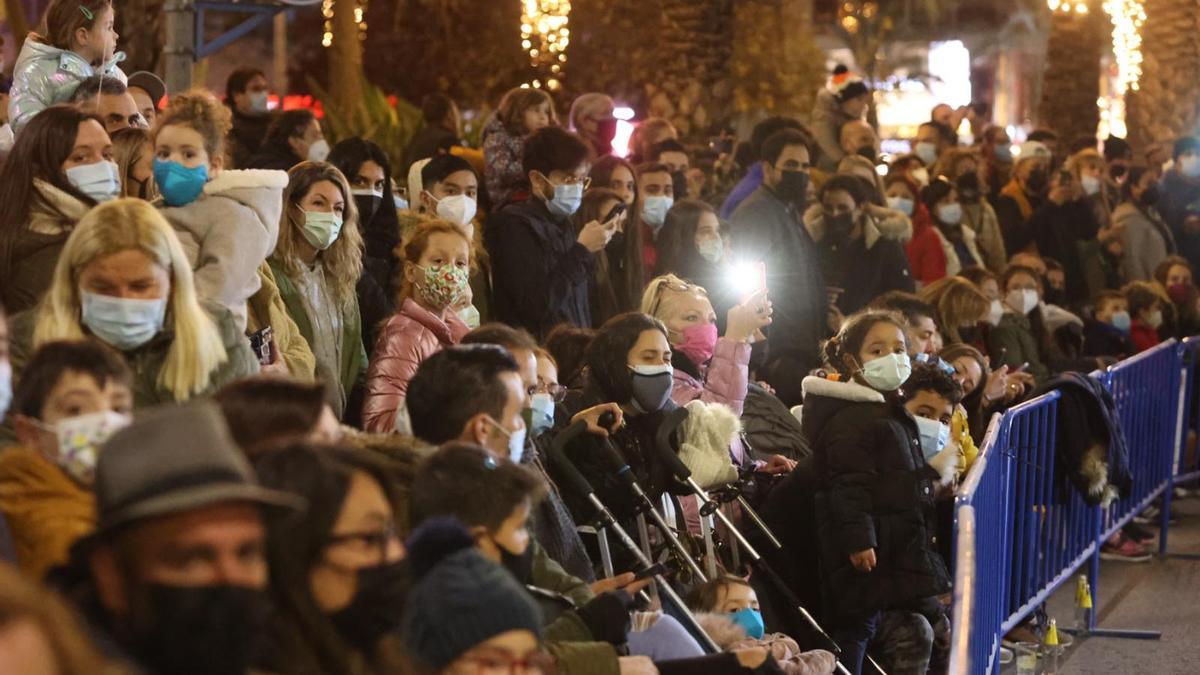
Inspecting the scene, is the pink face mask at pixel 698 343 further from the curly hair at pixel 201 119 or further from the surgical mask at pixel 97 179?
the surgical mask at pixel 97 179

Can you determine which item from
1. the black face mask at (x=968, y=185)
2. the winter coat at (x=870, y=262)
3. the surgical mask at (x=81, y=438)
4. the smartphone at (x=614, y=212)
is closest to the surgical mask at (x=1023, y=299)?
the winter coat at (x=870, y=262)

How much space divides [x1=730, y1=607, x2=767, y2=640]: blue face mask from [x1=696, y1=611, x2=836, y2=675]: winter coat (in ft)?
0.13

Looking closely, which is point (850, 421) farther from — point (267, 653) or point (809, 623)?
point (267, 653)

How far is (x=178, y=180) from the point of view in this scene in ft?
22.7

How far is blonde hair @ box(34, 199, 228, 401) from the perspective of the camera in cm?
542

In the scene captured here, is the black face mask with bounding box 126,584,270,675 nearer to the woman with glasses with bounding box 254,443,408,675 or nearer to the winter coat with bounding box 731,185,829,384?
the woman with glasses with bounding box 254,443,408,675

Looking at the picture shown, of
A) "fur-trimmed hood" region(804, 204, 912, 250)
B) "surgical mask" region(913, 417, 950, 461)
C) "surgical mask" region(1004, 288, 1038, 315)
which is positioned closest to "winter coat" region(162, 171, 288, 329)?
"surgical mask" region(913, 417, 950, 461)

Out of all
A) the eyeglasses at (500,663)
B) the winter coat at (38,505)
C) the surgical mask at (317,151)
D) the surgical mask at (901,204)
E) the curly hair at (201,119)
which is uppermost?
the curly hair at (201,119)

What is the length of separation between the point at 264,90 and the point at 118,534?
29.8ft

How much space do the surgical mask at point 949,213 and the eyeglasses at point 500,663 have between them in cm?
1059

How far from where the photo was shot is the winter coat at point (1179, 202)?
59.7 ft

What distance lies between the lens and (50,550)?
13.9ft

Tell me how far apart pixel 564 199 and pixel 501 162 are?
978mm

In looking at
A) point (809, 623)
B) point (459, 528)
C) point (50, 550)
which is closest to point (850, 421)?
point (809, 623)
